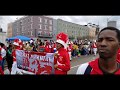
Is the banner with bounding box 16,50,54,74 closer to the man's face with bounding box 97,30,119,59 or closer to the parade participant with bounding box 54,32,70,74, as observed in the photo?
the parade participant with bounding box 54,32,70,74

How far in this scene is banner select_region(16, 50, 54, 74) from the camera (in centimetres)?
367

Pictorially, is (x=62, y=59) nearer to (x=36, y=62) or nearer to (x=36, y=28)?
(x=36, y=62)

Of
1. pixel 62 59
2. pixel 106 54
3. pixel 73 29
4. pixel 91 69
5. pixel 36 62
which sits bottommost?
pixel 36 62

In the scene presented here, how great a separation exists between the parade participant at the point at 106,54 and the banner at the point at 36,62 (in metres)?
1.95

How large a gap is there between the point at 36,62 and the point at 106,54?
3.01 metres

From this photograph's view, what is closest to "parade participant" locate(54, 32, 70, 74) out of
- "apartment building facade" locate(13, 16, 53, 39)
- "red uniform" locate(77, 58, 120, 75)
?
"red uniform" locate(77, 58, 120, 75)

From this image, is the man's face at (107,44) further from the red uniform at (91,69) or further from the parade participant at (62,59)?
the parade participant at (62,59)

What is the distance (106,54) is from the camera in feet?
4.01

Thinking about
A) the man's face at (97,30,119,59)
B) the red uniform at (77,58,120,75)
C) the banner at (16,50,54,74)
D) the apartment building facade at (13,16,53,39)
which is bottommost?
the banner at (16,50,54,74)

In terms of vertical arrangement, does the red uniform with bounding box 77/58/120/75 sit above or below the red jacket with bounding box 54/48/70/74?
above

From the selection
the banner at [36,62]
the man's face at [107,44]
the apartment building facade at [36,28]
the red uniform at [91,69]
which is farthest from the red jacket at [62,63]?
the apartment building facade at [36,28]

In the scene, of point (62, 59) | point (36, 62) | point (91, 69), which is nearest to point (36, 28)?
point (36, 62)

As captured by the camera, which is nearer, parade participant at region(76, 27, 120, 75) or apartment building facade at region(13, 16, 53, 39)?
parade participant at region(76, 27, 120, 75)

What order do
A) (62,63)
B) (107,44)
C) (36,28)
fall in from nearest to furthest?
(107,44)
(62,63)
(36,28)
